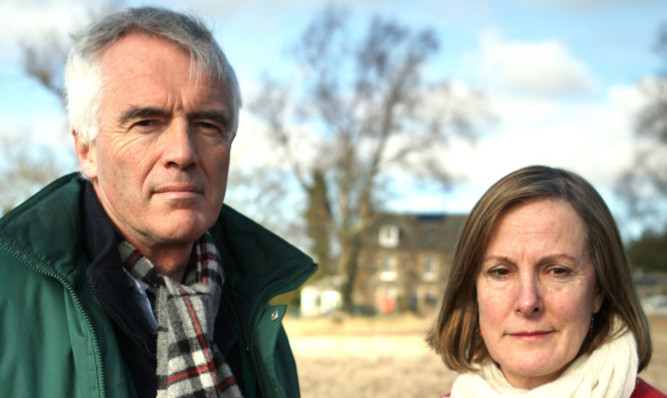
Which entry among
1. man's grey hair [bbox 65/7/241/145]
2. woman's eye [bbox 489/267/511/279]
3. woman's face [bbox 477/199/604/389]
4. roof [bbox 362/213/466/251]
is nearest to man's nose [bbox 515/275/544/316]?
woman's face [bbox 477/199/604/389]

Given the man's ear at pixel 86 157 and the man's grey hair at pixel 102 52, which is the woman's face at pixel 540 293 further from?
the man's ear at pixel 86 157

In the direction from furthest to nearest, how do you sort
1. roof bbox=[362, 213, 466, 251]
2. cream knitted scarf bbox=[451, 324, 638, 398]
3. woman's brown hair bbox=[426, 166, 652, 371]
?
roof bbox=[362, 213, 466, 251] → woman's brown hair bbox=[426, 166, 652, 371] → cream knitted scarf bbox=[451, 324, 638, 398]

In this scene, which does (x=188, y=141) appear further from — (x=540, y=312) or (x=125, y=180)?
(x=540, y=312)

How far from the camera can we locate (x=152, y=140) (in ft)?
7.70

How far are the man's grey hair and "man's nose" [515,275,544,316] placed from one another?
1344 mm

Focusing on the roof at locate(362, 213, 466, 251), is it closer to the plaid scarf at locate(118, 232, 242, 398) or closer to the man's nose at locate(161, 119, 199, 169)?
→ the plaid scarf at locate(118, 232, 242, 398)

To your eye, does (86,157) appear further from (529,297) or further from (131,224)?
(529,297)

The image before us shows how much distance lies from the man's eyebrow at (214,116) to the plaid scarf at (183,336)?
1.70 feet

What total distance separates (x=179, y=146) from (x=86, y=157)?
39cm

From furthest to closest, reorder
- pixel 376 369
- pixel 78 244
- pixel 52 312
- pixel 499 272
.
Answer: pixel 376 369 → pixel 499 272 → pixel 78 244 → pixel 52 312

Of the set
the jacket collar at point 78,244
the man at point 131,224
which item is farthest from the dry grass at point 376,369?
the man at point 131,224

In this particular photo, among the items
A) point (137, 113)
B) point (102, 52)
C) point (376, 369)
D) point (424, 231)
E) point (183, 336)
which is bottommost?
point (376, 369)

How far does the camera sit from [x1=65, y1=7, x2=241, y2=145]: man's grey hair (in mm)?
2357

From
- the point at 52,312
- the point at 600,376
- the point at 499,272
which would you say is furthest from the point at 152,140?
the point at 600,376
